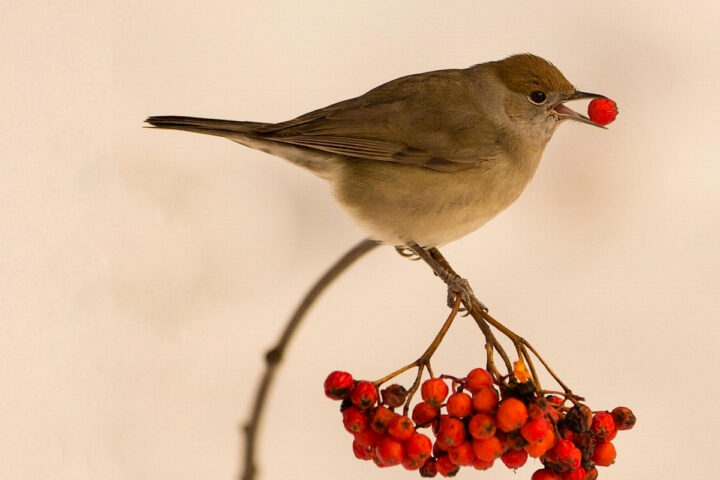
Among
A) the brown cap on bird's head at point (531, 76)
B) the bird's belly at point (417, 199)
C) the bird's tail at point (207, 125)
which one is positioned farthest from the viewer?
the brown cap on bird's head at point (531, 76)

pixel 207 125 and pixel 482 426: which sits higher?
pixel 207 125

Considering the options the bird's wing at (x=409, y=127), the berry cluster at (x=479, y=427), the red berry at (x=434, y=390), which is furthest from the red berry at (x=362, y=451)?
the bird's wing at (x=409, y=127)

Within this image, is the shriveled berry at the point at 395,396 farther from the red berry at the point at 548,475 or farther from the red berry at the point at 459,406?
the red berry at the point at 548,475

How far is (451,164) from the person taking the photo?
8.98ft

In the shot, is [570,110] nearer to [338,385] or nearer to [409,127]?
[409,127]

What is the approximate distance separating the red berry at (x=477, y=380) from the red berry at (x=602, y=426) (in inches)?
12.7

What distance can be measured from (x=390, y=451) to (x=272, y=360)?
2.69 ft

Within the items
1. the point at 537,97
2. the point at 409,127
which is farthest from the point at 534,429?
the point at 537,97

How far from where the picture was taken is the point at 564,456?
6.53 ft

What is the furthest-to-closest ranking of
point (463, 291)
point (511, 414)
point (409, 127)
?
1. point (409, 127)
2. point (463, 291)
3. point (511, 414)

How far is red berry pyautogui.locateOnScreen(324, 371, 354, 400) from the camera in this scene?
2117 millimetres

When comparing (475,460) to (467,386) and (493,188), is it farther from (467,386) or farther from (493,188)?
(493,188)

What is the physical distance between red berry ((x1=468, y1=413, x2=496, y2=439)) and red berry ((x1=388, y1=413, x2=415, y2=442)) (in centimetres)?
16

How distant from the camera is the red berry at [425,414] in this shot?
2082 mm
